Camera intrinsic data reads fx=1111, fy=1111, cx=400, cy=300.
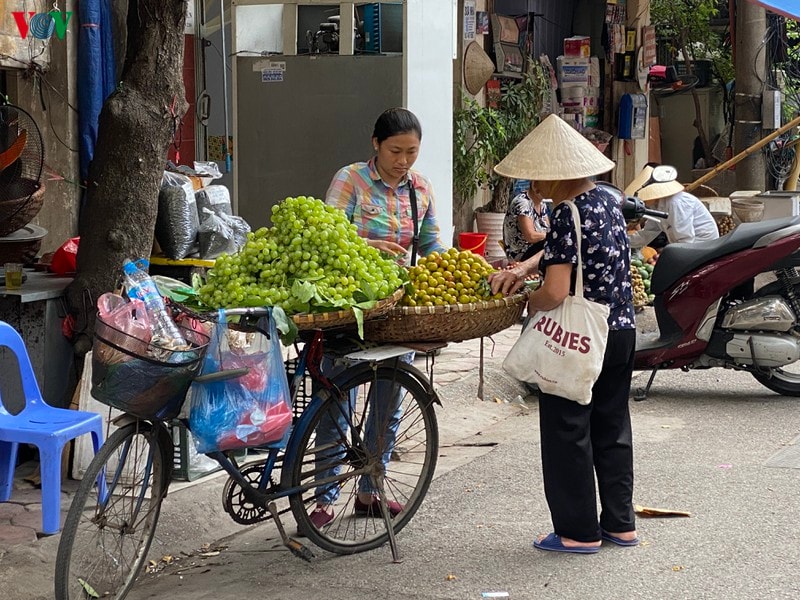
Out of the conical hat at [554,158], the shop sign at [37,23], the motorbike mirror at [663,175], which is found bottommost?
the motorbike mirror at [663,175]

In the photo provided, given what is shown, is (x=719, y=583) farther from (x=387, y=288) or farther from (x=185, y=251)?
(x=185, y=251)

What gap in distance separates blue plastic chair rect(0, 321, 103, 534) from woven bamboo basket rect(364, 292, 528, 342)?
4.22 ft

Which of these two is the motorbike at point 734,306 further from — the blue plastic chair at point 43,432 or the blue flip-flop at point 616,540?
the blue plastic chair at point 43,432

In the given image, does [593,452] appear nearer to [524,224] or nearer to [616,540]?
[616,540]

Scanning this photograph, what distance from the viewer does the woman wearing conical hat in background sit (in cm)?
450

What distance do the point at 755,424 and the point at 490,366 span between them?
2.05m

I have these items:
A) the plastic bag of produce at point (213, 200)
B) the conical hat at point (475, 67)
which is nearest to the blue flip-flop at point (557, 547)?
the plastic bag of produce at point (213, 200)

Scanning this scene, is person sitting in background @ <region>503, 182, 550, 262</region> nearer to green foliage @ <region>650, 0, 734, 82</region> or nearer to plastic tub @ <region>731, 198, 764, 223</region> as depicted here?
plastic tub @ <region>731, 198, 764, 223</region>

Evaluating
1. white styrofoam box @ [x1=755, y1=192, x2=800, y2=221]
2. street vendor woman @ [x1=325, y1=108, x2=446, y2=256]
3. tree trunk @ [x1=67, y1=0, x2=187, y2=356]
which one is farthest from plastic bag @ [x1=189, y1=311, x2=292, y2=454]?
white styrofoam box @ [x1=755, y1=192, x2=800, y2=221]

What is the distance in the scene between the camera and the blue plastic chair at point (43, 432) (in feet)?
14.6

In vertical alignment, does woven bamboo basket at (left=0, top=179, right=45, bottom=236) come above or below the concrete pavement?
above

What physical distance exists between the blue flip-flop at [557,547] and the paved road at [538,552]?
0.12 ft

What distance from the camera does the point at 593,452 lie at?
15.9 feet

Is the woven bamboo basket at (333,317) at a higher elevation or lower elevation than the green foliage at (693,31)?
lower
